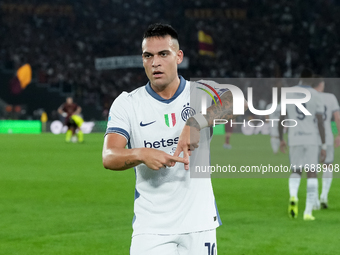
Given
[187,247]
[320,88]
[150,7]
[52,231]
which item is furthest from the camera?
[150,7]

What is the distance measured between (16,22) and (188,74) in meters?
14.4

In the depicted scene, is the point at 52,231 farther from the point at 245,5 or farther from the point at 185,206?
the point at 245,5

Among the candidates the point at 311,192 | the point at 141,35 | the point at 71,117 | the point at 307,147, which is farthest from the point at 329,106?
the point at 141,35

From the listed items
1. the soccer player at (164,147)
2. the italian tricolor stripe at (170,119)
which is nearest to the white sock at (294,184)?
the soccer player at (164,147)

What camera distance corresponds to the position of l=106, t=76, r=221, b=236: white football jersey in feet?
10.2

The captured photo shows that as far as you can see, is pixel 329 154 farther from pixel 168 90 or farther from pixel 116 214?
pixel 168 90

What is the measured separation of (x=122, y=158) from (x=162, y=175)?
428 mm

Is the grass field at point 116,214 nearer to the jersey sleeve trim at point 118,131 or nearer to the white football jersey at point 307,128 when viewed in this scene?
the white football jersey at point 307,128

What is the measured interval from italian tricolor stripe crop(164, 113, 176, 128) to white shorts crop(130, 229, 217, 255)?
619 mm

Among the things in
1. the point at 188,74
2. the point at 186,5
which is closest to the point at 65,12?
the point at 186,5

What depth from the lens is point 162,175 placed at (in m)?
3.13

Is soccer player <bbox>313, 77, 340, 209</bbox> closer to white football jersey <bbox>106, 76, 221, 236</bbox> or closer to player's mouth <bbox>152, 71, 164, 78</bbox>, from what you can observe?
white football jersey <bbox>106, 76, 221, 236</bbox>

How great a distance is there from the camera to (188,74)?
44.1 m

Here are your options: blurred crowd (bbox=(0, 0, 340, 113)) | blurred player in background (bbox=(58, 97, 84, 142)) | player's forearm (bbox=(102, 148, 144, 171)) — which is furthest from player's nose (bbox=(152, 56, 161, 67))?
blurred crowd (bbox=(0, 0, 340, 113))
